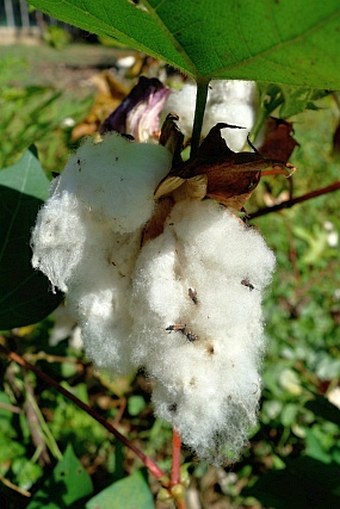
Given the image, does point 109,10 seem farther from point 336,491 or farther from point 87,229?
point 336,491

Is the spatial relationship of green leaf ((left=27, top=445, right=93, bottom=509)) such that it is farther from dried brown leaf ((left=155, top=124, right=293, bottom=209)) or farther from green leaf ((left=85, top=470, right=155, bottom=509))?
dried brown leaf ((left=155, top=124, right=293, bottom=209))

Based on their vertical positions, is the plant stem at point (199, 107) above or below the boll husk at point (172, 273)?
above

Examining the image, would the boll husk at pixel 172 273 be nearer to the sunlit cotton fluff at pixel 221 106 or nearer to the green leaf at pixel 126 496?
the sunlit cotton fluff at pixel 221 106

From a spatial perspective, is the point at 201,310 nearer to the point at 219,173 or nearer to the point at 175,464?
the point at 219,173

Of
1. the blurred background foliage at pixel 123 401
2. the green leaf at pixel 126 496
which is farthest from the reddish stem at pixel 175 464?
the green leaf at pixel 126 496

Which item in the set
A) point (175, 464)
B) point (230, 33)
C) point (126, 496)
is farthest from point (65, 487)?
point (230, 33)

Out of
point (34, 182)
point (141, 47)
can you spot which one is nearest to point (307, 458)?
point (34, 182)
